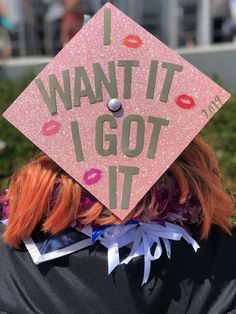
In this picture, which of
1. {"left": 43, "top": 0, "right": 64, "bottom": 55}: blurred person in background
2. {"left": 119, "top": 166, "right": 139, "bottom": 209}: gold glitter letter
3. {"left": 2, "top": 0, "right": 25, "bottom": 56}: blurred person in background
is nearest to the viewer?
{"left": 119, "top": 166, "right": 139, "bottom": 209}: gold glitter letter

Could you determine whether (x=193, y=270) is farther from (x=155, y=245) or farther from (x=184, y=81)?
(x=184, y=81)

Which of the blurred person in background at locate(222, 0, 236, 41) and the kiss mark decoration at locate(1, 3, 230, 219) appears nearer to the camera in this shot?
the kiss mark decoration at locate(1, 3, 230, 219)

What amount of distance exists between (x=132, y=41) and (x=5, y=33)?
19.6 ft

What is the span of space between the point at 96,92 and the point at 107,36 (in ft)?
0.45

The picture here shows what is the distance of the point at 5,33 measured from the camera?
7.16 meters

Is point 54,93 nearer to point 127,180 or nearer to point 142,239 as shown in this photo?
point 127,180

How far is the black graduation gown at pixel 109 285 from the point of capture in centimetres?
152

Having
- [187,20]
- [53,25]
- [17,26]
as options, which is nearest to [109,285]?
[53,25]

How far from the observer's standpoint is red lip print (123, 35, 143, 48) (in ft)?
4.82

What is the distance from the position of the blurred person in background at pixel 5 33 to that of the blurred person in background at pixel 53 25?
1.46ft

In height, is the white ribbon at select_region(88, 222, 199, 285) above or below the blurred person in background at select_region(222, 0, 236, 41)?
below

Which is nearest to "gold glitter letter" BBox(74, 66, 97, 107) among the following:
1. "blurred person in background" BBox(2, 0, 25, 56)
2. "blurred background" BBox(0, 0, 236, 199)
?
"blurred background" BBox(0, 0, 236, 199)

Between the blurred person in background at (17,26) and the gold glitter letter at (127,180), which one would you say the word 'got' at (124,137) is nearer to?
the gold glitter letter at (127,180)

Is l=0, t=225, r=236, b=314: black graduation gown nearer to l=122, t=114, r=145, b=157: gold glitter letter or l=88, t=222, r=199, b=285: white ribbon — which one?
l=88, t=222, r=199, b=285: white ribbon
